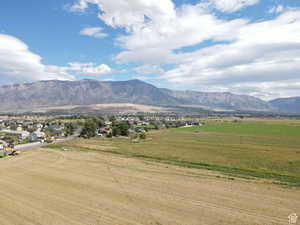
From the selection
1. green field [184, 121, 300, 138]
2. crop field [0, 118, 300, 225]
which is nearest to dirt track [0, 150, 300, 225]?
crop field [0, 118, 300, 225]

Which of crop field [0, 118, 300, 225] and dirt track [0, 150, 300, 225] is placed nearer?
dirt track [0, 150, 300, 225]

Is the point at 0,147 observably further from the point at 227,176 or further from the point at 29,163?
the point at 227,176

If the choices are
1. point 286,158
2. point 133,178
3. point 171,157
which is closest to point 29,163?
point 133,178

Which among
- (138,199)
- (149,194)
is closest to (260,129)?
(149,194)

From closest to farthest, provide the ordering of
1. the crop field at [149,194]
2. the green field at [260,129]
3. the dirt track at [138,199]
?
the dirt track at [138,199], the crop field at [149,194], the green field at [260,129]

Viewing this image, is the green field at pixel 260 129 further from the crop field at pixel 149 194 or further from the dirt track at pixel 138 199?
the dirt track at pixel 138 199

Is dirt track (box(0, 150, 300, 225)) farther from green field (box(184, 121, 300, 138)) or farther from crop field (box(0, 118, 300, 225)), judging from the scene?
green field (box(184, 121, 300, 138))

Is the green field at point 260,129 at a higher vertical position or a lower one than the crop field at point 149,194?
lower

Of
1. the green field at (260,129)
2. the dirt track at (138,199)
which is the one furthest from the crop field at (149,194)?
the green field at (260,129)
